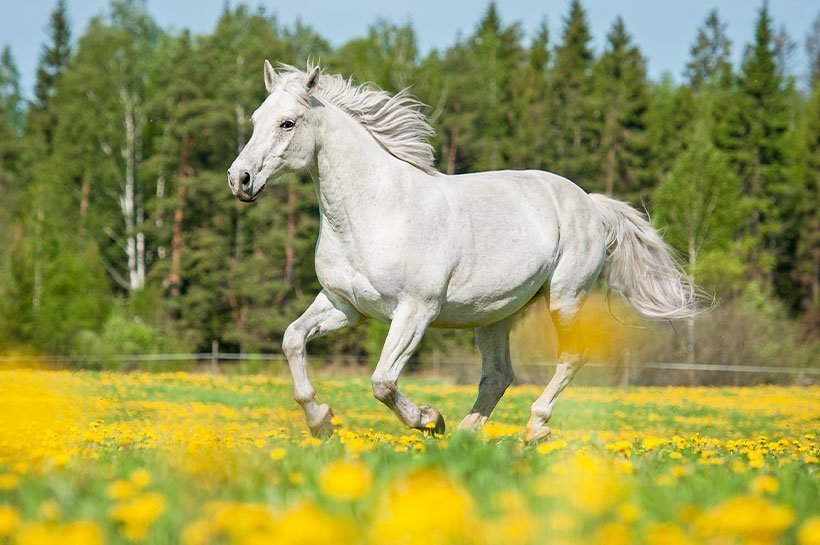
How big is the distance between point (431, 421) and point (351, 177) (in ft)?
5.89

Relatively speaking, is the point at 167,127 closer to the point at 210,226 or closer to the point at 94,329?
the point at 210,226

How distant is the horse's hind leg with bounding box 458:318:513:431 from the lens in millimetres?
7613

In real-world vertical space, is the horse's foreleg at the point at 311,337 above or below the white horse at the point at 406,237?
below

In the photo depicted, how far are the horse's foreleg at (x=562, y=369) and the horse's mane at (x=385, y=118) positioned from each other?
1.82m

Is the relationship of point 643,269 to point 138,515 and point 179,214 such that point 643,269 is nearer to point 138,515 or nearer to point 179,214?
point 138,515

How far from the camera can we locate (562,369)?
7.82 m

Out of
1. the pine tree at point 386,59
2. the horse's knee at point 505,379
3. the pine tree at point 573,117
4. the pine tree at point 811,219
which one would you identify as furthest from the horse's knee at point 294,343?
the pine tree at point 811,219

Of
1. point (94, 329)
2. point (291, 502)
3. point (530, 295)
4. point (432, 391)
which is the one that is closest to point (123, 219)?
point (94, 329)

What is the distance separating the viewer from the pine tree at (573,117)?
47.3m

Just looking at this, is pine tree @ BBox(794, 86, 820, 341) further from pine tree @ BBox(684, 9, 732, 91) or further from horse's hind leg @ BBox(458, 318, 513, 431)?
horse's hind leg @ BBox(458, 318, 513, 431)

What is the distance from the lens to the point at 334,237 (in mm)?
6602

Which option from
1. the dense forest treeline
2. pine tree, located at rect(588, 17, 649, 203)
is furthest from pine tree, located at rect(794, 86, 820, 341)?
pine tree, located at rect(588, 17, 649, 203)

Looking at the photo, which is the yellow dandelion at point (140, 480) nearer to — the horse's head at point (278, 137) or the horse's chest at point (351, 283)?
the horse's head at point (278, 137)

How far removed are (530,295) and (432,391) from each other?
45.5 ft
